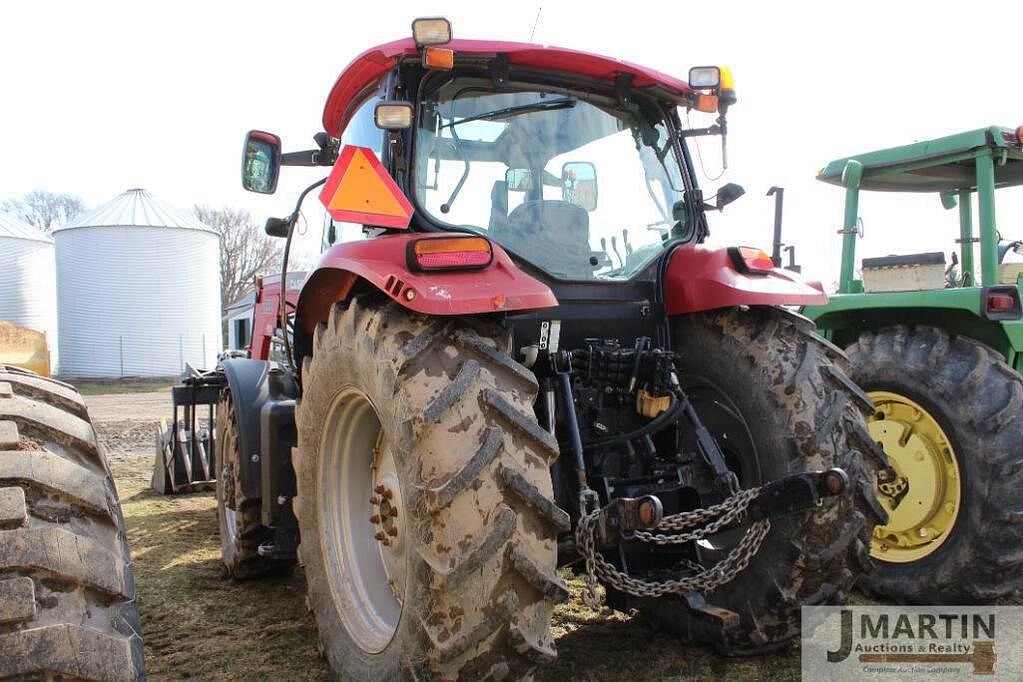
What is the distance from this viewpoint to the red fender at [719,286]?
129 inches

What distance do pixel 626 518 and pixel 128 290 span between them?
102 feet

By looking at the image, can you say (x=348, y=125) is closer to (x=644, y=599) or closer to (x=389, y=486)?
(x=389, y=486)

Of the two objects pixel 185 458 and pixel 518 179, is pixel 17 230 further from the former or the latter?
pixel 518 179

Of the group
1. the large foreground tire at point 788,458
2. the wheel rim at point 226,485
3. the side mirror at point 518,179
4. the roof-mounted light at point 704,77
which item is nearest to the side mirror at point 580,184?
the side mirror at point 518,179

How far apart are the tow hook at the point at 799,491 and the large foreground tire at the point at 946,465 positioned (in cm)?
188

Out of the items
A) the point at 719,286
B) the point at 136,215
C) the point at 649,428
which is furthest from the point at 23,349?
the point at 136,215

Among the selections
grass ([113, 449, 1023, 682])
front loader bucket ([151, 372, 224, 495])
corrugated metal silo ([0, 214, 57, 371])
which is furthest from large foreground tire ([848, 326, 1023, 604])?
corrugated metal silo ([0, 214, 57, 371])

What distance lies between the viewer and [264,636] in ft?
12.6

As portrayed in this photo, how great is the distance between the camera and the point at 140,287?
3033 centimetres

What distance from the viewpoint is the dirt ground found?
3.33 meters

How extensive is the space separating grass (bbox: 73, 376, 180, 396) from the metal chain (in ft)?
79.7

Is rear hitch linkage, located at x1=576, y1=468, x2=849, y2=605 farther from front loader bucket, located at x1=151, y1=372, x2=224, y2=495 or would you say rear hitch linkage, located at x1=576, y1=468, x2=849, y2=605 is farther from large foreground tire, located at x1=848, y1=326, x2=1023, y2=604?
front loader bucket, located at x1=151, y1=372, x2=224, y2=495

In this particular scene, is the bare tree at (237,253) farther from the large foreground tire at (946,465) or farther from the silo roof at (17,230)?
the large foreground tire at (946,465)

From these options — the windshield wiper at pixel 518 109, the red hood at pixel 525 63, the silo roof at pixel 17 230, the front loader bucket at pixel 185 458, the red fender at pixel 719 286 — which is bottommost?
the front loader bucket at pixel 185 458
